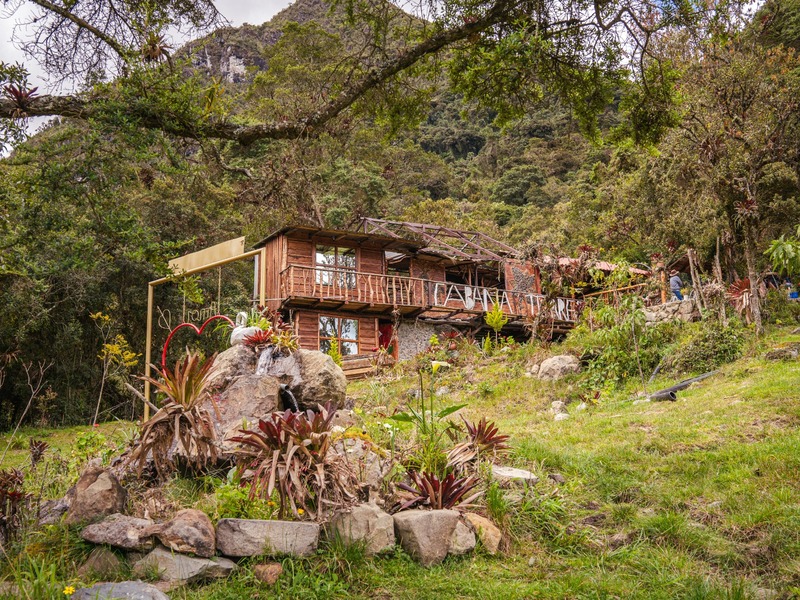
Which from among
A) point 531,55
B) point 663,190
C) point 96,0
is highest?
point 663,190

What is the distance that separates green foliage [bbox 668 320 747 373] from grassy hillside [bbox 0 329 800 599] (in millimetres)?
2700

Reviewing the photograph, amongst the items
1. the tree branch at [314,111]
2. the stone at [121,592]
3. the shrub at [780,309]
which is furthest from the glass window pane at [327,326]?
the stone at [121,592]

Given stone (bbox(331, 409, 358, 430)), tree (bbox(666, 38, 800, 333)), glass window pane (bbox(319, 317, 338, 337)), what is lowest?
stone (bbox(331, 409, 358, 430))

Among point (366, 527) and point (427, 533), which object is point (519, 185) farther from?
point (366, 527)

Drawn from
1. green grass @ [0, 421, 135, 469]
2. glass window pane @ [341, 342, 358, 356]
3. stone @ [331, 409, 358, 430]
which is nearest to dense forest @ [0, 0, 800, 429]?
green grass @ [0, 421, 135, 469]

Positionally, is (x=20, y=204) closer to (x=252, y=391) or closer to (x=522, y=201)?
(x=252, y=391)

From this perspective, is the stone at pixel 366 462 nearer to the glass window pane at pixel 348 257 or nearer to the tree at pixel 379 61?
the tree at pixel 379 61

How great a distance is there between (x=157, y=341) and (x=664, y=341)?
597 inches

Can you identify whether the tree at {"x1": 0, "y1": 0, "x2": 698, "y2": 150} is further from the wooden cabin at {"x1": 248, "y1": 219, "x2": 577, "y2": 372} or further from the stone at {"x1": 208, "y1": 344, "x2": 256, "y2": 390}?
the wooden cabin at {"x1": 248, "y1": 219, "x2": 577, "y2": 372}

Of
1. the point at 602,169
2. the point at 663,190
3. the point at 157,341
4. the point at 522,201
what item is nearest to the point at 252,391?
the point at 157,341

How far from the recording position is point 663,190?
21219 millimetres

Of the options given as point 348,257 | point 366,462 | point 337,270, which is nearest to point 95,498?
point 366,462

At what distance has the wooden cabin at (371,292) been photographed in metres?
20.6

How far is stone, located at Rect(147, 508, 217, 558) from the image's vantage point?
4.19 m
